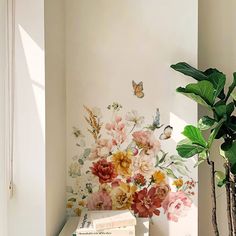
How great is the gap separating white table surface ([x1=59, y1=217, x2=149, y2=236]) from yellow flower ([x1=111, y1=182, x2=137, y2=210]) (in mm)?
107

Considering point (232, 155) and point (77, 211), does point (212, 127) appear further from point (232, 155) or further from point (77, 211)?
point (77, 211)

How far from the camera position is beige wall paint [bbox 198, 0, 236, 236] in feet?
7.50

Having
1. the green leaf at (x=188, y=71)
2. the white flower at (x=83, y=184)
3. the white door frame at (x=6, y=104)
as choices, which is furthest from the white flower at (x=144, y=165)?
the white door frame at (x=6, y=104)

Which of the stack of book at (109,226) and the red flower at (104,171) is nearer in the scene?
the stack of book at (109,226)

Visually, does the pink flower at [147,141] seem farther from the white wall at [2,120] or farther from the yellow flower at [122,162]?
the white wall at [2,120]

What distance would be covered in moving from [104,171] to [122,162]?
0.11 metres

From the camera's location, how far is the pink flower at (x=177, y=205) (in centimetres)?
210

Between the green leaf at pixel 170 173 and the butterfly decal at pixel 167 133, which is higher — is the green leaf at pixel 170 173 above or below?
below

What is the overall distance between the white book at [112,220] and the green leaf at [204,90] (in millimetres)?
645

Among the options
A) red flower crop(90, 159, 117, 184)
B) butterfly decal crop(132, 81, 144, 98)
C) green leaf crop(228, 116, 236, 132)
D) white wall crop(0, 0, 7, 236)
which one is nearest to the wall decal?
red flower crop(90, 159, 117, 184)

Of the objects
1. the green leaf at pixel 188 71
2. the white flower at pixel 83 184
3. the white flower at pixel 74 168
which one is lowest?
the white flower at pixel 83 184

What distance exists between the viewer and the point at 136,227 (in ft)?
6.49

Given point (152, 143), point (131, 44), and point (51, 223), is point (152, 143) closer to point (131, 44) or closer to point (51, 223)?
point (131, 44)

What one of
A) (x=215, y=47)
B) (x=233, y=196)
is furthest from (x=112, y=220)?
(x=215, y=47)
